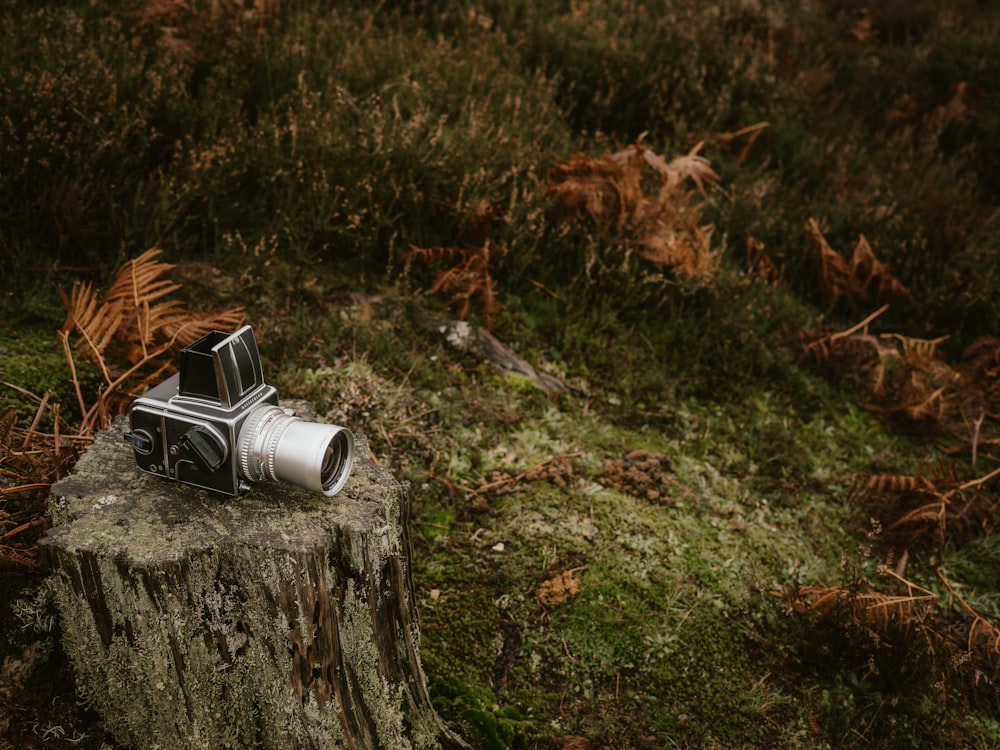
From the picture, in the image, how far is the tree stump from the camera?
1.96 m

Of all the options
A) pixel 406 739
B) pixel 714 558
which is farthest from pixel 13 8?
pixel 714 558

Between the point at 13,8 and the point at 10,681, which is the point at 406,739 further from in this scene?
the point at 13,8

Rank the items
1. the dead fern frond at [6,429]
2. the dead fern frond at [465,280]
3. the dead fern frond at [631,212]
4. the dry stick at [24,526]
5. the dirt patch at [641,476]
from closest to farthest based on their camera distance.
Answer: the dry stick at [24,526] < the dead fern frond at [6,429] < the dirt patch at [641,476] < the dead fern frond at [465,280] < the dead fern frond at [631,212]

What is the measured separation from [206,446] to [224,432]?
0.06 metres

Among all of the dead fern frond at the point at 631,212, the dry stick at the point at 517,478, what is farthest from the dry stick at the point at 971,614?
the dead fern frond at the point at 631,212

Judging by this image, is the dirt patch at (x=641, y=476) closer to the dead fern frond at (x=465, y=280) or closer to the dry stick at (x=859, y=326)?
the dead fern frond at (x=465, y=280)

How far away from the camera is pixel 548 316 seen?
179 inches

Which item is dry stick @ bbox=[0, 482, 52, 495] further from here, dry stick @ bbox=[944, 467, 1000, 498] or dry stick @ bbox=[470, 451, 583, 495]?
dry stick @ bbox=[944, 467, 1000, 498]

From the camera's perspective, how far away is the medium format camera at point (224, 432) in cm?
201

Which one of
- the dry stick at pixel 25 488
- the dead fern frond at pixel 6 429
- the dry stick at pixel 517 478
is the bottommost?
the dry stick at pixel 517 478

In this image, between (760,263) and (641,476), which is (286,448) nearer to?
(641,476)

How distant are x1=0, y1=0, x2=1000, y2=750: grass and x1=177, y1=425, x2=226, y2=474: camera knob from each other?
0.72 meters

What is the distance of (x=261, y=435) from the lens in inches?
80.1

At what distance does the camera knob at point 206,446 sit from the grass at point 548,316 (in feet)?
2.38
